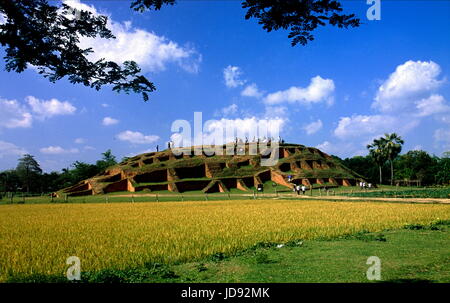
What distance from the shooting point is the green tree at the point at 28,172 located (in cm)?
8525

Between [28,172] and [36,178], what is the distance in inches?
112

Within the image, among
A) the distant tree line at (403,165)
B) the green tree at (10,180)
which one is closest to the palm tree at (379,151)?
the distant tree line at (403,165)

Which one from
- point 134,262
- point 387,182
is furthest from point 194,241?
point 387,182

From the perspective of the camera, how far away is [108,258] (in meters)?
7.91

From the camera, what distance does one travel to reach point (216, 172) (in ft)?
236

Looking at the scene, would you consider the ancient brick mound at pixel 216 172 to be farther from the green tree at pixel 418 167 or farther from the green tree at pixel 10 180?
the green tree at pixel 10 180

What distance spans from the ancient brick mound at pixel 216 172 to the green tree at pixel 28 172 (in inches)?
1110

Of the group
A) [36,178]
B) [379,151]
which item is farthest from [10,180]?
[379,151]
